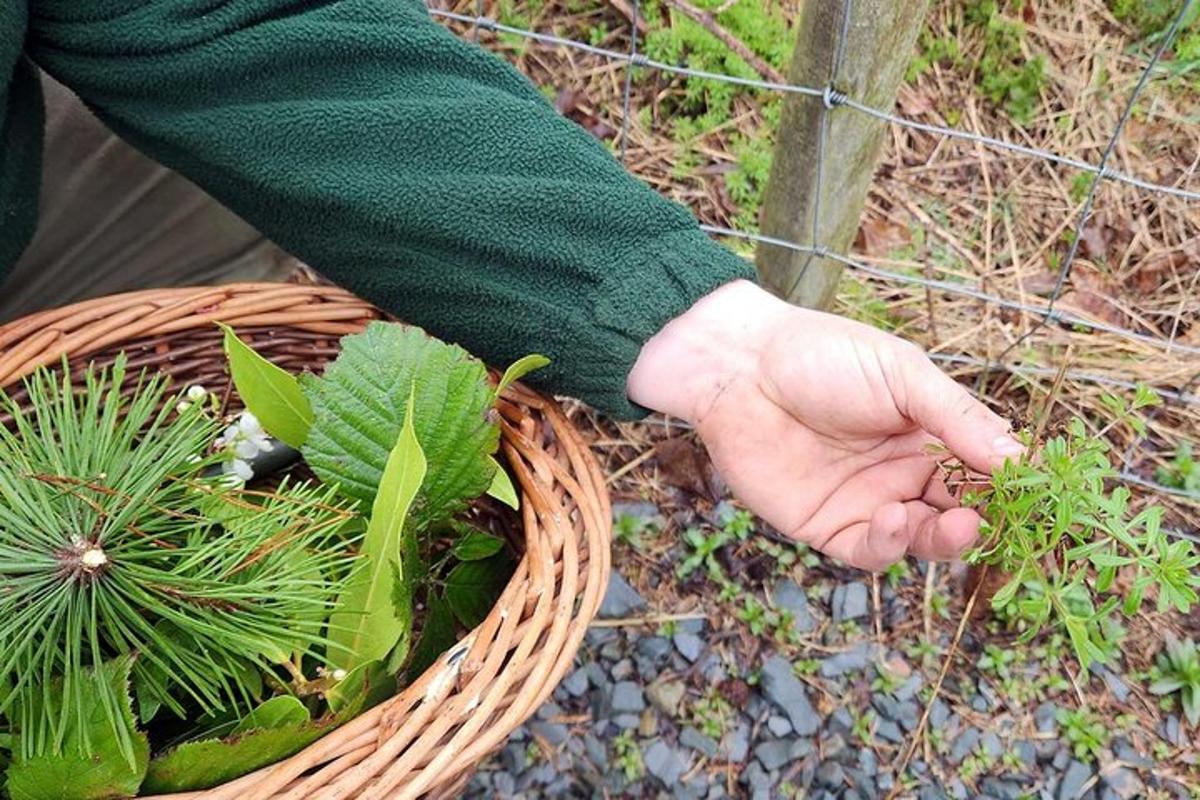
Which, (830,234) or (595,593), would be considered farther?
(830,234)

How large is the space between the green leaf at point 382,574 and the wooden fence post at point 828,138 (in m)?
0.65

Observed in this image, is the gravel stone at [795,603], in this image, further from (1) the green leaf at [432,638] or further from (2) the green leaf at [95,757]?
(2) the green leaf at [95,757]

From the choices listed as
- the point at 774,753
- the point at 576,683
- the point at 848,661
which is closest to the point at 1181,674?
the point at 848,661

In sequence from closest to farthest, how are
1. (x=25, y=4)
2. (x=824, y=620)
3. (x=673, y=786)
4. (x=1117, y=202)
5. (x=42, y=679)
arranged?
(x=42, y=679) < (x=25, y=4) < (x=673, y=786) < (x=824, y=620) < (x=1117, y=202)

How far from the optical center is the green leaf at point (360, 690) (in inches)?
30.8

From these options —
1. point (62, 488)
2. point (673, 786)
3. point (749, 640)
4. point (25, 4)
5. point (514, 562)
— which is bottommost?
point (673, 786)

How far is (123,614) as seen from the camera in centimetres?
75

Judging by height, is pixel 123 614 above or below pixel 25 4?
below

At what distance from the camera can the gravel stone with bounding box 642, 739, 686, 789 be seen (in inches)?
51.0

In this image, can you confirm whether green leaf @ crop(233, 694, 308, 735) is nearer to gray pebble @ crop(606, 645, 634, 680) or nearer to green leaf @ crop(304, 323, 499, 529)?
green leaf @ crop(304, 323, 499, 529)

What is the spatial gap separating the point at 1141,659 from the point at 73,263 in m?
1.41

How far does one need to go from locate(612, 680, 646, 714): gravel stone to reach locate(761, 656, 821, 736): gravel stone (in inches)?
6.1

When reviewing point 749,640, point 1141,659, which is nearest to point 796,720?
point 749,640

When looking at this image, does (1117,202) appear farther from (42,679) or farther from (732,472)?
(42,679)
